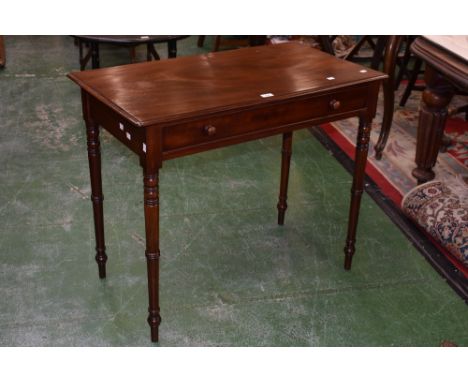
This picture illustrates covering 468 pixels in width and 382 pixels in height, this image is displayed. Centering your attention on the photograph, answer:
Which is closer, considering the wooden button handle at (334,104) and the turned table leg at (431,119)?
the wooden button handle at (334,104)

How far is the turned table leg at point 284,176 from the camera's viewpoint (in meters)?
3.19

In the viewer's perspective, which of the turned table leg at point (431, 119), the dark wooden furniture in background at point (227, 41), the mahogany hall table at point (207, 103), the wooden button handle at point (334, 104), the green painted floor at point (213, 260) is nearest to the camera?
the mahogany hall table at point (207, 103)

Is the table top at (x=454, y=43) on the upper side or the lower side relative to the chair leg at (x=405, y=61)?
upper

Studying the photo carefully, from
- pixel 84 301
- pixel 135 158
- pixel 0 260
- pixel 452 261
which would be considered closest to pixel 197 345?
pixel 84 301

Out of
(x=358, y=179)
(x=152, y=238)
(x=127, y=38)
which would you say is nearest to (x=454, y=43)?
(x=358, y=179)

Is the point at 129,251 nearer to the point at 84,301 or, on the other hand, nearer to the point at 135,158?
the point at 84,301

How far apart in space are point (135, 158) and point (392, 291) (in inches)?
77.7

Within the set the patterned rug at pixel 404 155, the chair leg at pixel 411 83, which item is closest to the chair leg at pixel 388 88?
the patterned rug at pixel 404 155

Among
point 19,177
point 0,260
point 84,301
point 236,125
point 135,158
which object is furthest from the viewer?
point 135,158

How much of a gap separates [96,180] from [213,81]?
66 cm

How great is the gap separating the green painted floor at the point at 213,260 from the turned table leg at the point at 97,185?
0.42ft

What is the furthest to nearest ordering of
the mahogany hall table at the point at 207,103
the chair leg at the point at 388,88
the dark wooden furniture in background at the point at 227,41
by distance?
the dark wooden furniture in background at the point at 227,41 < the chair leg at the point at 388,88 < the mahogany hall table at the point at 207,103

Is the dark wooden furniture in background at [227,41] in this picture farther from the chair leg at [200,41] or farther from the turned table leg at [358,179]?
the turned table leg at [358,179]

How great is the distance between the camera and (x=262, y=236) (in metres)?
3.35
